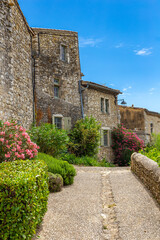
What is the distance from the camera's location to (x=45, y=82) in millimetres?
13438

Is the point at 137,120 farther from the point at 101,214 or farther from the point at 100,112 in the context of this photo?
the point at 101,214

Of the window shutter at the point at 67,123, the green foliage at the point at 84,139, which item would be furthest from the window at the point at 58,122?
the green foliage at the point at 84,139

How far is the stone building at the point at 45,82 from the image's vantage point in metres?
9.02

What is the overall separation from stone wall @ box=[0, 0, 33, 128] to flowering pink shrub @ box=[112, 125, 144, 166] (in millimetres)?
7376

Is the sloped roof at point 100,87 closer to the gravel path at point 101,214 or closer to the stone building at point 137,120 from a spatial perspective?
the stone building at point 137,120

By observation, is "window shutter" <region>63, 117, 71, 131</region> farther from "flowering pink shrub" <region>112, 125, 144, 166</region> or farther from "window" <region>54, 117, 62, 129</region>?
"flowering pink shrub" <region>112, 125, 144, 166</region>

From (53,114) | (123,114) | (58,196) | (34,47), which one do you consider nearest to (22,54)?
(34,47)

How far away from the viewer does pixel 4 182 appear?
3170mm

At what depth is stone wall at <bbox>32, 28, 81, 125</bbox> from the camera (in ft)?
43.1

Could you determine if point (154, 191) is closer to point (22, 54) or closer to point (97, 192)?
point (97, 192)

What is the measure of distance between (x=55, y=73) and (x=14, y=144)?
875 centimetres

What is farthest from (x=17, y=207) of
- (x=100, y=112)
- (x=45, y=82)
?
(x=100, y=112)

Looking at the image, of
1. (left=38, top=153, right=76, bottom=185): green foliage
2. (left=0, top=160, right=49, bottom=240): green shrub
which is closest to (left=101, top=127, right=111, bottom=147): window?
(left=38, top=153, right=76, bottom=185): green foliage

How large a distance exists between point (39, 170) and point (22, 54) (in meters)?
8.10
